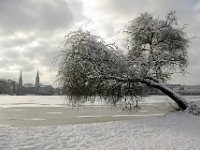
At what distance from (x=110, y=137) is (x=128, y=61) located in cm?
1197

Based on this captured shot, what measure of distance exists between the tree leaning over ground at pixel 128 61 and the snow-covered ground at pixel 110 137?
6.28 meters

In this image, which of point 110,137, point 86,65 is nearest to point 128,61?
point 86,65

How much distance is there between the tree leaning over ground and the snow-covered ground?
628 centimetres

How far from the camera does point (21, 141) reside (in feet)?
42.6

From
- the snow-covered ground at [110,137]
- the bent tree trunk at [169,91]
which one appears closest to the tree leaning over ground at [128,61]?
the bent tree trunk at [169,91]

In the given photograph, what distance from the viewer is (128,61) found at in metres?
25.6

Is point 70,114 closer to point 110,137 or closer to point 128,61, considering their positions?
point 128,61

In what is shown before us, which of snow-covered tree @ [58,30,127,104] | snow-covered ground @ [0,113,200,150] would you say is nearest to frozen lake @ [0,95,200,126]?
snow-covered tree @ [58,30,127,104]

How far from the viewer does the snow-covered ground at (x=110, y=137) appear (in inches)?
488

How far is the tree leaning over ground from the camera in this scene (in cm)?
2319

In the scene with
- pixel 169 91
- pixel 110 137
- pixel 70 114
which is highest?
pixel 169 91

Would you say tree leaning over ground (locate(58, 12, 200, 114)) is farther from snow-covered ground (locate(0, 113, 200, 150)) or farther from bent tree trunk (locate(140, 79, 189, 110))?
snow-covered ground (locate(0, 113, 200, 150))

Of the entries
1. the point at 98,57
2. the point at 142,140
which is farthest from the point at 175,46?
the point at 142,140

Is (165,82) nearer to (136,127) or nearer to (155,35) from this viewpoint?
(155,35)
